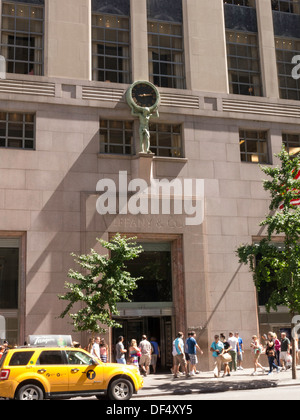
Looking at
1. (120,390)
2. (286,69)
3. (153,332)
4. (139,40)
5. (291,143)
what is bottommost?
(120,390)

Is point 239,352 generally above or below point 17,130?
below

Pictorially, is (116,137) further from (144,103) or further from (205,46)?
(205,46)

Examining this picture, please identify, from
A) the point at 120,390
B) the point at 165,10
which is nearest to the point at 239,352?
the point at 120,390

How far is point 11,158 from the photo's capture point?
24172 mm

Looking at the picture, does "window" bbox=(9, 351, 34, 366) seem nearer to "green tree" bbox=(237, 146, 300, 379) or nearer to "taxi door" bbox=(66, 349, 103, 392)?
"taxi door" bbox=(66, 349, 103, 392)

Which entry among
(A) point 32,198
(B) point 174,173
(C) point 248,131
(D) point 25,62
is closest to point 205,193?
(B) point 174,173

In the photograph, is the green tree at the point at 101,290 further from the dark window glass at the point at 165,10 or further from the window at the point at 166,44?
the dark window glass at the point at 165,10

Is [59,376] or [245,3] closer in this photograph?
[59,376]

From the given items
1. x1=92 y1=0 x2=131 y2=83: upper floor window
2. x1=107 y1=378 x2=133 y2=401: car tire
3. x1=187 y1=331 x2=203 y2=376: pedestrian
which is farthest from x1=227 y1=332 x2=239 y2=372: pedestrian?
x1=92 y1=0 x2=131 y2=83: upper floor window

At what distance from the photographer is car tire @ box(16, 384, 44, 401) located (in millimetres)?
13742

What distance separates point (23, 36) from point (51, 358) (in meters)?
17.3

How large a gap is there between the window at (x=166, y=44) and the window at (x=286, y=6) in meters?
6.15

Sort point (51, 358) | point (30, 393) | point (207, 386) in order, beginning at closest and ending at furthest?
point (30, 393) < point (51, 358) < point (207, 386)

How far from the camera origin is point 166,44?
27.9 meters
